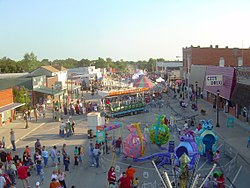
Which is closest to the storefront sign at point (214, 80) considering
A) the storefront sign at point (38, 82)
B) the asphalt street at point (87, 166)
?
the asphalt street at point (87, 166)

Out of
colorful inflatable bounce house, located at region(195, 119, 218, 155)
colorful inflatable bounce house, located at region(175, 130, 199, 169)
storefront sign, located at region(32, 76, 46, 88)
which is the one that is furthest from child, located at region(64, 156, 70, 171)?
storefront sign, located at region(32, 76, 46, 88)

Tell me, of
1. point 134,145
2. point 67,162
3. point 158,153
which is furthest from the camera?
point 134,145

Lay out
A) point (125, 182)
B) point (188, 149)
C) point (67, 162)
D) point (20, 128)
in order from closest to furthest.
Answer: point (125, 182) → point (188, 149) → point (67, 162) → point (20, 128)

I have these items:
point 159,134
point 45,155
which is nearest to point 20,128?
point 45,155

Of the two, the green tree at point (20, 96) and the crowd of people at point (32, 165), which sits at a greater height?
the green tree at point (20, 96)

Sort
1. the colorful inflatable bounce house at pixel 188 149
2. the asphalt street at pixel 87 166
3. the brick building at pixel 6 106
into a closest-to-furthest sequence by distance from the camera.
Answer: the asphalt street at pixel 87 166
the colorful inflatable bounce house at pixel 188 149
the brick building at pixel 6 106

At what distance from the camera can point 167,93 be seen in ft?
168

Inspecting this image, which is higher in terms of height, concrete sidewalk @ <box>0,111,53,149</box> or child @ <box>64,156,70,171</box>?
child @ <box>64,156,70,171</box>

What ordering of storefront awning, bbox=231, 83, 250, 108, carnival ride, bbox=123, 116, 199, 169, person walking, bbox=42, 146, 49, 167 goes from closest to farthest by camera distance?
carnival ride, bbox=123, 116, 199, 169
person walking, bbox=42, 146, 49, 167
storefront awning, bbox=231, 83, 250, 108

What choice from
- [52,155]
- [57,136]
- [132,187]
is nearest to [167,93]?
[57,136]

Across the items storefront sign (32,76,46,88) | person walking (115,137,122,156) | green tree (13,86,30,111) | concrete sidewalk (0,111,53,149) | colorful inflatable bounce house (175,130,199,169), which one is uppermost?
storefront sign (32,76,46,88)

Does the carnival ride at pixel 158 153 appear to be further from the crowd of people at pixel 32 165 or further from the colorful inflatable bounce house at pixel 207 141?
the crowd of people at pixel 32 165

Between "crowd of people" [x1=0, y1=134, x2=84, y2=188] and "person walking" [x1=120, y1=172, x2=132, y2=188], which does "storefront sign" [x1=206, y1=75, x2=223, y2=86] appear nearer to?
"crowd of people" [x1=0, y1=134, x2=84, y2=188]

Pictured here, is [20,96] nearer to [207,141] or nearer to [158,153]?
[158,153]
